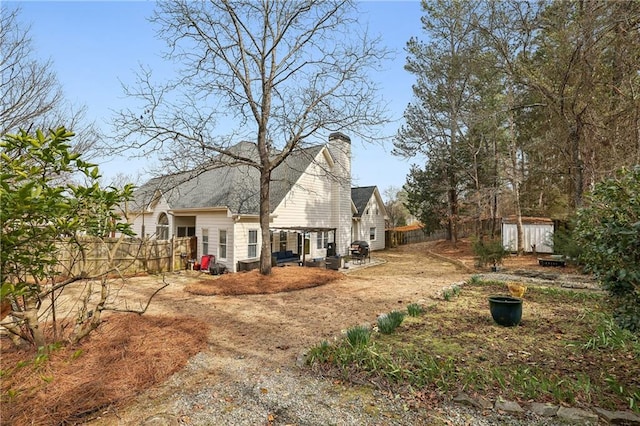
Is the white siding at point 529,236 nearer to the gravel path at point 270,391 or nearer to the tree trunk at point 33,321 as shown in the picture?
the gravel path at point 270,391

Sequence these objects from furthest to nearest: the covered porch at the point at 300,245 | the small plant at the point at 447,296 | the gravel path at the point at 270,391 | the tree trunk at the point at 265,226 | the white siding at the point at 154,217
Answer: the white siding at the point at 154,217
the covered porch at the point at 300,245
the tree trunk at the point at 265,226
the small plant at the point at 447,296
the gravel path at the point at 270,391

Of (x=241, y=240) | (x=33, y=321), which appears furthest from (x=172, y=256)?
(x=33, y=321)

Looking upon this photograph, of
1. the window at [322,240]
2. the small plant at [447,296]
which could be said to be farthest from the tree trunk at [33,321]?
the window at [322,240]

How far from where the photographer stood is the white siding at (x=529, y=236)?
18859 millimetres

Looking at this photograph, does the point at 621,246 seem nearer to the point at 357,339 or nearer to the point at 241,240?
the point at 357,339

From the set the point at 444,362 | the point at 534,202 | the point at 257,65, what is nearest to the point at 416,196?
the point at 534,202

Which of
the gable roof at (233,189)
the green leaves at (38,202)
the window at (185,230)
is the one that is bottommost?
the window at (185,230)

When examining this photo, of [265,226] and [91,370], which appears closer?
[91,370]

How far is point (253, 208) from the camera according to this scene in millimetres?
14883

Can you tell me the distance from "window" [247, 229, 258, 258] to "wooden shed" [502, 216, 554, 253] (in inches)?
573

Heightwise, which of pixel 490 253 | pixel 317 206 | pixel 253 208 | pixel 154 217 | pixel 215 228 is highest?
pixel 317 206

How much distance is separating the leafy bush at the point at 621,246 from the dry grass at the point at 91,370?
5551 millimetres

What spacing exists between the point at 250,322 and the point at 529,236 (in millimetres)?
18815

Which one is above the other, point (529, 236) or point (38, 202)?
point (38, 202)
